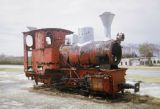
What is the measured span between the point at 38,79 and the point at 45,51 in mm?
1954

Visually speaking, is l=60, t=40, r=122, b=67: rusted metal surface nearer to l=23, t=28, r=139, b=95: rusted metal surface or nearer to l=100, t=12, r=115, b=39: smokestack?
l=23, t=28, r=139, b=95: rusted metal surface

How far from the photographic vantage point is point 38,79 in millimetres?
16609

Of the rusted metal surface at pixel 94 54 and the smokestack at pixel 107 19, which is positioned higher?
the smokestack at pixel 107 19

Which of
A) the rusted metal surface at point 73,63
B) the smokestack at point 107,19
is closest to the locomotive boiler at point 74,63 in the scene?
the rusted metal surface at point 73,63

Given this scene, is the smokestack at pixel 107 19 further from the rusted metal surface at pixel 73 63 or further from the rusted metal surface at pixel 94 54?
the rusted metal surface at pixel 94 54

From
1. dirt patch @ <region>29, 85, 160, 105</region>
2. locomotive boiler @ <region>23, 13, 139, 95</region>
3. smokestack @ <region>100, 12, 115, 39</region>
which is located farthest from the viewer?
smokestack @ <region>100, 12, 115, 39</region>

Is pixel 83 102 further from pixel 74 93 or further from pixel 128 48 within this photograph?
pixel 128 48

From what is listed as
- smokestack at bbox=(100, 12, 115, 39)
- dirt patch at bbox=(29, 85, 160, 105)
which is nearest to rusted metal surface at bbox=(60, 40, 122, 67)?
dirt patch at bbox=(29, 85, 160, 105)

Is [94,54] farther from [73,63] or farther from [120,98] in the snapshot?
[120,98]

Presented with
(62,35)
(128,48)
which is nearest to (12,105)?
(62,35)

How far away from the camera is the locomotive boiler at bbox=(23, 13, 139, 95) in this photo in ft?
39.5

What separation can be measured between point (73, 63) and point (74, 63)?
0.09 m

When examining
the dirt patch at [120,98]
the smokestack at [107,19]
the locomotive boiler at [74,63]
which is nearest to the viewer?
the dirt patch at [120,98]

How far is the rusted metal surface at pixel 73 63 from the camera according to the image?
39.6 ft
